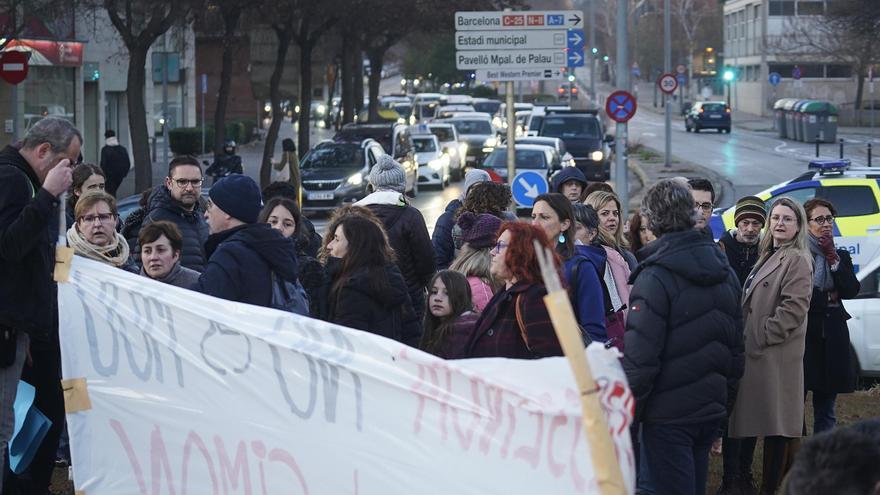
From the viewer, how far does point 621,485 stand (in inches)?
139

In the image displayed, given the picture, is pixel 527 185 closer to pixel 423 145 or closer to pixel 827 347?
pixel 827 347

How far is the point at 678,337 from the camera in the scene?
5762 millimetres

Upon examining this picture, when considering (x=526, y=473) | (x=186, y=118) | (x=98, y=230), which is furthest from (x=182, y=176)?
(x=186, y=118)

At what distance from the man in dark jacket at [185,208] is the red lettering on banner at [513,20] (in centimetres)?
807

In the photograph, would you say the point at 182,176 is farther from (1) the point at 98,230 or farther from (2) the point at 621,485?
(2) the point at 621,485

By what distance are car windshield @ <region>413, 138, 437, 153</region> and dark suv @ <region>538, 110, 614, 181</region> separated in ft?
11.0

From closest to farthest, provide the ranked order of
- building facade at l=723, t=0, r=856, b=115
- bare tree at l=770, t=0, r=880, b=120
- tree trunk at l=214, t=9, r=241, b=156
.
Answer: tree trunk at l=214, t=9, r=241, b=156 < bare tree at l=770, t=0, r=880, b=120 < building facade at l=723, t=0, r=856, b=115

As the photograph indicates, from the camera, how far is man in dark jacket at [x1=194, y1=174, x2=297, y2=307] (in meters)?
6.09

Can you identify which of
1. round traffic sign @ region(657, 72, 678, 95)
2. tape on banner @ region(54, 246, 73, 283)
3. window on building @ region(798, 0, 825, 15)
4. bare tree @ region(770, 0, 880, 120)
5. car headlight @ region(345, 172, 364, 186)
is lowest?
tape on banner @ region(54, 246, 73, 283)

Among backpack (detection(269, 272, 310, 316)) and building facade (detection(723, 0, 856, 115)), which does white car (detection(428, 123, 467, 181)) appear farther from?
building facade (detection(723, 0, 856, 115))

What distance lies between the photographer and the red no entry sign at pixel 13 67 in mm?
23953

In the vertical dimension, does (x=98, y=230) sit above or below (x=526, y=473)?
above

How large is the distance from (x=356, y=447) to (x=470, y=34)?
37.8 ft

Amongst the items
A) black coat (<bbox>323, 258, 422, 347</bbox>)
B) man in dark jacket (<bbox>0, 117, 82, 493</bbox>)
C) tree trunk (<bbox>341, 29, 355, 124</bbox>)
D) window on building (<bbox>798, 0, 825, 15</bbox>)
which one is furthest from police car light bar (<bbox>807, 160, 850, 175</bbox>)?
window on building (<bbox>798, 0, 825, 15</bbox>)
